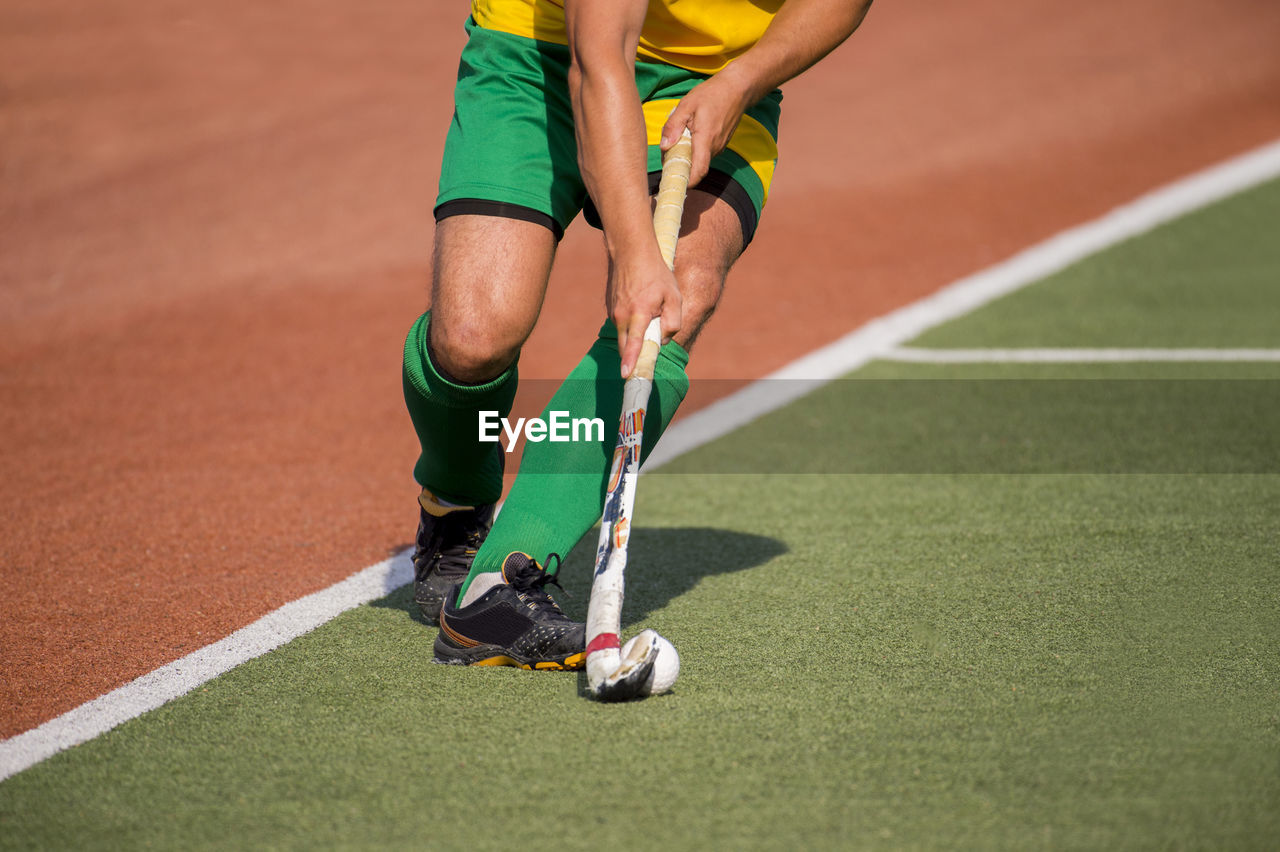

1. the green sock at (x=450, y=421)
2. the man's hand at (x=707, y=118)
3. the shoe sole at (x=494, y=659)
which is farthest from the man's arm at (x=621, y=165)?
the shoe sole at (x=494, y=659)

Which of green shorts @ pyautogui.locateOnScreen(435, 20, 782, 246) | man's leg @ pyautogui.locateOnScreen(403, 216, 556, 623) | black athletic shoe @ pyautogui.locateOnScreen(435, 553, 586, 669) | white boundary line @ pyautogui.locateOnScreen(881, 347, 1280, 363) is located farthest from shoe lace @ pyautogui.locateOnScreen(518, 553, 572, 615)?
white boundary line @ pyautogui.locateOnScreen(881, 347, 1280, 363)

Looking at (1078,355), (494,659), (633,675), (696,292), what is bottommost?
(1078,355)

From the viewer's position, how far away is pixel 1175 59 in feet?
42.4

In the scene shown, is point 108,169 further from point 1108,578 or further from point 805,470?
point 1108,578

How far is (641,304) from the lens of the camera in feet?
7.30

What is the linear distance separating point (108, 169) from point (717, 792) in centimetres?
890

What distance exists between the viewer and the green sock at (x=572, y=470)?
242 cm

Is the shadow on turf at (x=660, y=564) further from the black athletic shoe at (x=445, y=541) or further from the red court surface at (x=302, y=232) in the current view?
the red court surface at (x=302, y=232)

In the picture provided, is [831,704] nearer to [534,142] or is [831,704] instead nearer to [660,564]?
[660,564]

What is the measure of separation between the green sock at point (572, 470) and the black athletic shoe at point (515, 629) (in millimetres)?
45

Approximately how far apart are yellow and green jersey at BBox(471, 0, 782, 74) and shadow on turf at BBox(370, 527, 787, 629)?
1.08m

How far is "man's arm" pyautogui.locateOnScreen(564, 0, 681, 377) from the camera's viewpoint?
7.35 feet

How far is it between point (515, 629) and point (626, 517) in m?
0.29

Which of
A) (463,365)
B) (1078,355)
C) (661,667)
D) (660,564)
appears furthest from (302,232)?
(661,667)
